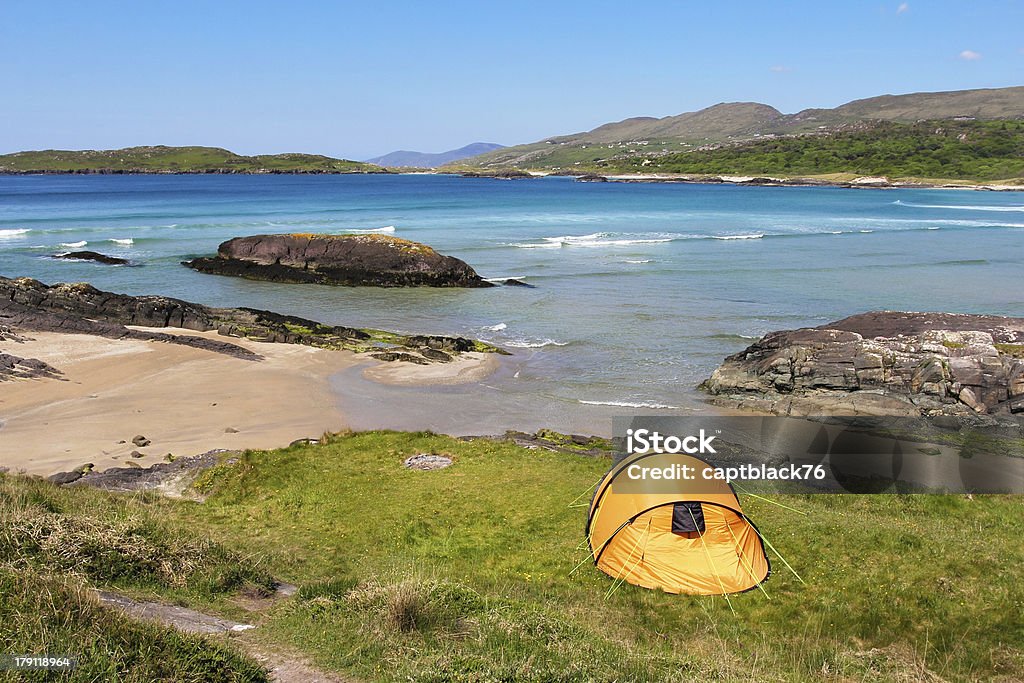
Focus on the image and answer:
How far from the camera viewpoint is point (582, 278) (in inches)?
1989

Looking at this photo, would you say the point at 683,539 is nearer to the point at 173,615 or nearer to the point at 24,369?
the point at 173,615

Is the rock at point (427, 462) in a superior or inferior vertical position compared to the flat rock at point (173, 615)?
inferior

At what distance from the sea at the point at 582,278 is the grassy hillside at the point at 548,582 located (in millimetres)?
6741

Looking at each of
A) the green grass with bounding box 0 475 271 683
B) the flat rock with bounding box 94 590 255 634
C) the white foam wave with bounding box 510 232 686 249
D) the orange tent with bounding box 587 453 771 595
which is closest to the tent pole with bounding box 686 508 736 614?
the orange tent with bounding box 587 453 771 595

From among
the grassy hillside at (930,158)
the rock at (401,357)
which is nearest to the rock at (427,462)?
the rock at (401,357)

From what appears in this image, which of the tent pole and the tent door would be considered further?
the tent door

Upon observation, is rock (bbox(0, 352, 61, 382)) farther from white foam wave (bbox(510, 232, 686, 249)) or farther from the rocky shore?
the rocky shore

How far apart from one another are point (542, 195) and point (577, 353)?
12025cm

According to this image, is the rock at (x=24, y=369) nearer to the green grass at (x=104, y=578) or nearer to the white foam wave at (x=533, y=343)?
the green grass at (x=104, y=578)

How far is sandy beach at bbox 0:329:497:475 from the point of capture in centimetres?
1995

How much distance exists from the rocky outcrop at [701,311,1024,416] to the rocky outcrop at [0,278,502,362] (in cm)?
1151

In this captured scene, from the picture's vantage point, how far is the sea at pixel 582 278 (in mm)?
26906

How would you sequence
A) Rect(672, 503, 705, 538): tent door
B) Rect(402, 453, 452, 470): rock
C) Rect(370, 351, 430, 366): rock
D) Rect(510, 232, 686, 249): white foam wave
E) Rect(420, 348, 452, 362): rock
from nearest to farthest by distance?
Rect(672, 503, 705, 538): tent door, Rect(402, 453, 452, 470): rock, Rect(370, 351, 430, 366): rock, Rect(420, 348, 452, 362): rock, Rect(510, 232, 686, 249): white foam wave

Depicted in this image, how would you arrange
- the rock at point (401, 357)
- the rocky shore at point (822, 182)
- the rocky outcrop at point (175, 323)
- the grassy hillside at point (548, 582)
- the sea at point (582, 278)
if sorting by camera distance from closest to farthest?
the grassy hillside at point (548, 582) < the sea at point (582, 278) < the rock at point (401, 357) < the rocky outcrop at point (175, 323) < the rocky shore at point (822, 182)
